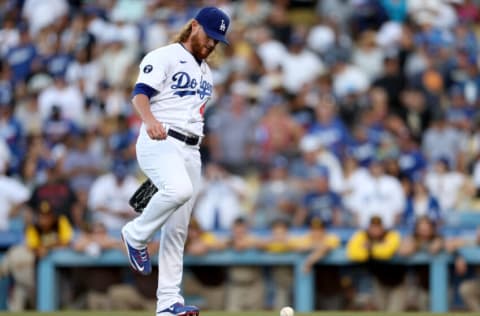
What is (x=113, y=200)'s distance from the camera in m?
A: 15.2

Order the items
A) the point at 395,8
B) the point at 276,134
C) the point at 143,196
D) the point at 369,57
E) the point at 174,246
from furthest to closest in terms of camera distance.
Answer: the point at 395,8, the point at 369,57, the point at 276,134, the point at 143,196, the point at 174,246

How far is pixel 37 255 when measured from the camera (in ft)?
47.7

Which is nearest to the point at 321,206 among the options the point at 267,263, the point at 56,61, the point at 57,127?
the point at 267,263

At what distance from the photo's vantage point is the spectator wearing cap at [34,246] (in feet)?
47.2

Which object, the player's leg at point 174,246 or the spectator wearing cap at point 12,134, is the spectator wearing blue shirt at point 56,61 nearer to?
the spectator wearing cap at point 12,134

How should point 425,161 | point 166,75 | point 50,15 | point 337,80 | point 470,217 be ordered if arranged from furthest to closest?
point 50,15
point 337,80
point 425,161
point 470,217
point 166,75

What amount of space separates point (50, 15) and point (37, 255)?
5824 millimetres

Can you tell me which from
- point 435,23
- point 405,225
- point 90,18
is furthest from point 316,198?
point 90,18

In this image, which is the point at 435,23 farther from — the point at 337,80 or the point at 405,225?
the point at 405,225

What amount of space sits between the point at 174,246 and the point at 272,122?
732 cm

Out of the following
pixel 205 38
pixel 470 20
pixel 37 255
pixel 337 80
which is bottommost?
pixel 37 255

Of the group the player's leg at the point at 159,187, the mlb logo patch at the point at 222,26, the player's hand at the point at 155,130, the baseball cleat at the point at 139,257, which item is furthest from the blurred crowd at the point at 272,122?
the player's hand at the point at 155,130

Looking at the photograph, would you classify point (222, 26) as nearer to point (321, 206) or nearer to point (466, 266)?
point (321, 206)

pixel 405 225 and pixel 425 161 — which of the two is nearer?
pixel 405 225
